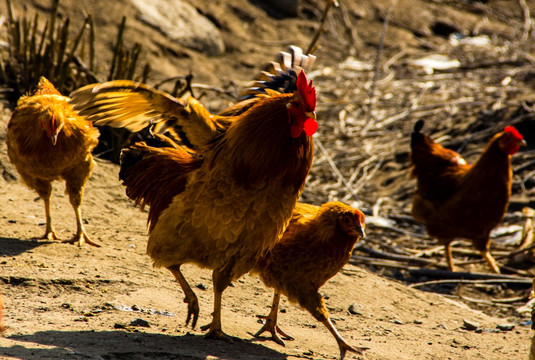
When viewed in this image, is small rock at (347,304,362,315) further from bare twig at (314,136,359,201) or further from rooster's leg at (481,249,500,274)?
bare twig at (314,136,359,201)

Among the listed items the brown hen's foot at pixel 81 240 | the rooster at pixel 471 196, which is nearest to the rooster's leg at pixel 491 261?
the rooster at pixel 471 196

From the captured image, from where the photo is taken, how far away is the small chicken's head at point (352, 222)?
3.98 m

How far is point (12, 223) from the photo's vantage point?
5684 mm

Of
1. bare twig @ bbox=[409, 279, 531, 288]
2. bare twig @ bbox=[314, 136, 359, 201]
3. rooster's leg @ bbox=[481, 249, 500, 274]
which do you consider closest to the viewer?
bare twig @ bbox=[409, 279, 531, 288]

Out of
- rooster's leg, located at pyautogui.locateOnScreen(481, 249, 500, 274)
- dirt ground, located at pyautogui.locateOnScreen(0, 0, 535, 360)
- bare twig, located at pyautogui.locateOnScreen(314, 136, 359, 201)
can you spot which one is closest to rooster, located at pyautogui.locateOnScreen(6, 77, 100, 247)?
dirt ground, located at pyautogui.locateOnScreen(0, 0, 535, 360)

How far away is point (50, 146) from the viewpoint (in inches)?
205

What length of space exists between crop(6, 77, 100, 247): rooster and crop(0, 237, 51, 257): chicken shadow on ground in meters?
0.16

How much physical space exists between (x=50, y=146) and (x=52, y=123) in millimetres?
229

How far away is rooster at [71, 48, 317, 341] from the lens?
3725mm

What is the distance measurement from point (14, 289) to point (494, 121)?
725cm

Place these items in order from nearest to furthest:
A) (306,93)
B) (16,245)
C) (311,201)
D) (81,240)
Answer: (306,93), (16,245), (81,240), (311,201)

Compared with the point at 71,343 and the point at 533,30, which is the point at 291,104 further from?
the point at 533,30

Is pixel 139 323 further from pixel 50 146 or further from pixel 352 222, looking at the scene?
pixel 50 146

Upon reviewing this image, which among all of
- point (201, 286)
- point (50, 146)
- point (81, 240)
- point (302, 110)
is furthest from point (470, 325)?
point (50, 146)
